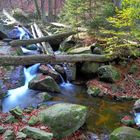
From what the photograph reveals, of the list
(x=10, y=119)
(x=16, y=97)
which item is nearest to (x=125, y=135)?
(x=10, y=119)

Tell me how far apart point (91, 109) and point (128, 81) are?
3543 millimetres

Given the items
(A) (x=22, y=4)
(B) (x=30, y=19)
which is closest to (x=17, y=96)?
(B) (x=30, y=19)

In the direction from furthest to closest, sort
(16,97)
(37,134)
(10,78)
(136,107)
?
(10,78)
(16,97)
(136,107)
(37,134)

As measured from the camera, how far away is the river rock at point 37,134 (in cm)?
787

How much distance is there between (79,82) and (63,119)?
563 cm

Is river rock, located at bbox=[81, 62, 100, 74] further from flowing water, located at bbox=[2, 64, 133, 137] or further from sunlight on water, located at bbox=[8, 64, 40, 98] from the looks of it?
sunlight on water, located at bbox=[8, 64, 40, 98]

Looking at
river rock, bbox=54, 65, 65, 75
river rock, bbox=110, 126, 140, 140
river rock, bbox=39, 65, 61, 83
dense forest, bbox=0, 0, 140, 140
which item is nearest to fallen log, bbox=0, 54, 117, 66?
dense forest, bbox=0, 0, 140, 140

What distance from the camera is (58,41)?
17.6m

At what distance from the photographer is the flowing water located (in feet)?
31.9

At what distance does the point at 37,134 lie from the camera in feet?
26.0

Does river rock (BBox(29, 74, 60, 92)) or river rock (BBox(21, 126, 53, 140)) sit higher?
river rock (BBox(21, 126, 53, 140))

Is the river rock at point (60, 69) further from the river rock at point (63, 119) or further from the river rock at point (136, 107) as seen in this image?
the river rock at point (63, 119)

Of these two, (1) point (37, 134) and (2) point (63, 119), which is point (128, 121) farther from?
(1) point (37, 134)

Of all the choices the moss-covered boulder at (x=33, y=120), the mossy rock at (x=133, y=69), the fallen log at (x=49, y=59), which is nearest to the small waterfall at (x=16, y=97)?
the fallen log at (x=49, y=59)
